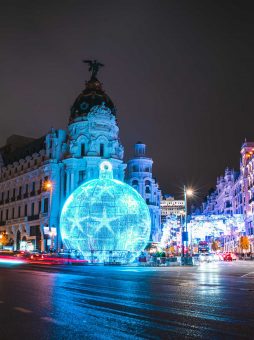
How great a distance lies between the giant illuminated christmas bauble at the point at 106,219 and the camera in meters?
36.2

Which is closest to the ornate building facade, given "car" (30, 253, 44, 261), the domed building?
the domed building

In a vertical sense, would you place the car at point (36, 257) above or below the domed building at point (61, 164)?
below

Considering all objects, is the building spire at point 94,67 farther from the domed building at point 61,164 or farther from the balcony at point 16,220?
the balcony at point 16,220

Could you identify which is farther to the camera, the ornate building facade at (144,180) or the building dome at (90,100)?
the ornate building facade at (144,180)

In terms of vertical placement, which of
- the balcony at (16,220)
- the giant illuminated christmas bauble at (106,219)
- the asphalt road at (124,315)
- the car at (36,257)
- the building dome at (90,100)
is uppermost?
the building dome at (90,100)

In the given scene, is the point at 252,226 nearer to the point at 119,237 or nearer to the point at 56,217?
the point at 56,217

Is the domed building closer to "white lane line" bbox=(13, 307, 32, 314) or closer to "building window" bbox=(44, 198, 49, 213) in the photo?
"building window" bbox=(44, 198, 49, 213)

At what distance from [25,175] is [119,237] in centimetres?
4105

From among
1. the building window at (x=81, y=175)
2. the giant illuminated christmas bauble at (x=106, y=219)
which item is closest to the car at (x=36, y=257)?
the giant illuminated christmas bauble at (x=106, y=219)

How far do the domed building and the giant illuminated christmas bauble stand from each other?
2254 centimetres

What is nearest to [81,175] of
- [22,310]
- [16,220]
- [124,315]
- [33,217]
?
[33,217]

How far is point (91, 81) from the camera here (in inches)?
2813

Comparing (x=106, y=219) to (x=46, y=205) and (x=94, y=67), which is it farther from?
(x=94, y=67)

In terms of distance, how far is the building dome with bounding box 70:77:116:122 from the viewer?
67.8 metres
